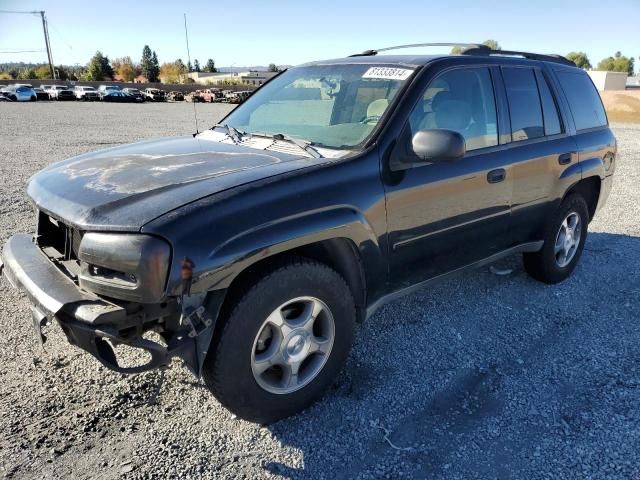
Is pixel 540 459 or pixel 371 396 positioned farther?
pixel 371 396

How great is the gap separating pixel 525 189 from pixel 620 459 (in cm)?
203

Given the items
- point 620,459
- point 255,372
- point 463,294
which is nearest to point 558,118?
point 463,294

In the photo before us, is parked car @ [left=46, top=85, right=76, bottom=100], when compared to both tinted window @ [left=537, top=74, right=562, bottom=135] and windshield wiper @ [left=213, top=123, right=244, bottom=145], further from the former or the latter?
tinted window @ [left=537, top=74, right=562, bottom=135]

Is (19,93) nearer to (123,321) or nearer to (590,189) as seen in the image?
(590,189)

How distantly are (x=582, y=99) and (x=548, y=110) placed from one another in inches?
29.8

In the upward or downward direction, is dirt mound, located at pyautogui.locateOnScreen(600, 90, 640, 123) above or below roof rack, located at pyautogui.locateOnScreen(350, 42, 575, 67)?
below

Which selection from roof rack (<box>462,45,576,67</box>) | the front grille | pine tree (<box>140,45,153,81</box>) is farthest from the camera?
pine tree (<box>140,45,153,81</box>)

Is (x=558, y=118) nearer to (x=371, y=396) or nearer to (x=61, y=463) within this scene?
(x=371, y=396)

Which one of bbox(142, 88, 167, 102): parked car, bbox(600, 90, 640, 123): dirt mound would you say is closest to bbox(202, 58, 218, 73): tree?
bbox(142, 88, 167, 102): parked car

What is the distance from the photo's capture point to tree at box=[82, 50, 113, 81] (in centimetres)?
8731

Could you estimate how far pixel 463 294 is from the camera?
4477mm

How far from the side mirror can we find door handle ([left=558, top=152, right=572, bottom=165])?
1.79 metres

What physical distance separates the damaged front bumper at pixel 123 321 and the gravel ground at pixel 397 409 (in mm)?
544

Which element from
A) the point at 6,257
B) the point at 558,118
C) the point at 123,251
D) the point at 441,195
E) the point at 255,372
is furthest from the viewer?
the point at 558,118
